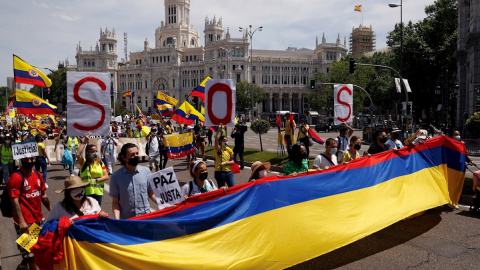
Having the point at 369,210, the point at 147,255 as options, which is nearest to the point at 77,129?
the point at 147,255

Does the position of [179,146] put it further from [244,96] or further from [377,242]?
[244,96]

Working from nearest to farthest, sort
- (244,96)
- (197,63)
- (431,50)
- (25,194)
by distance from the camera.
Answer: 1. (25,194)
2. (431,50)
3. (244,96)
4. (197,63)

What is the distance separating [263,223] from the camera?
5406mm

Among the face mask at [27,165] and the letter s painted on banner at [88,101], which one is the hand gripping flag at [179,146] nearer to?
the letter s painted on banner at [88,101]

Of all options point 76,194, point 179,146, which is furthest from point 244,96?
point 76,194

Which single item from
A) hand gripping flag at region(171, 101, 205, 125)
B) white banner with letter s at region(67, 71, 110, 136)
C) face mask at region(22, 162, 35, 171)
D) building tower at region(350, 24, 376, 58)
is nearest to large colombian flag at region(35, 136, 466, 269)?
face mask at region(22, 162, 35, 171)

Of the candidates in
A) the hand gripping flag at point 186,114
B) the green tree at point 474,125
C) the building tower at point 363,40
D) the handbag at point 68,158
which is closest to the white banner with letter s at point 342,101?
the hand gripping flag at point 186,114

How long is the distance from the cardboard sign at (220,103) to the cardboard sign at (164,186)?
Answer: 3.34 metres

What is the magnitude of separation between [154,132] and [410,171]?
919cm

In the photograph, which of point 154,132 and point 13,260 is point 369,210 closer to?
point 13,260

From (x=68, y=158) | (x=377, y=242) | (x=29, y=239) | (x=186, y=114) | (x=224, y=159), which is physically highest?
(x=186, y=114)

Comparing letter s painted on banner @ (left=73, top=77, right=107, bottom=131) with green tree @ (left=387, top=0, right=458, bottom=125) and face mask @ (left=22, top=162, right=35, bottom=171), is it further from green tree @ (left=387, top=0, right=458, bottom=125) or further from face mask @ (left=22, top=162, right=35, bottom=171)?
green tree @ (left=387, top=0, right=458, bottom=125)

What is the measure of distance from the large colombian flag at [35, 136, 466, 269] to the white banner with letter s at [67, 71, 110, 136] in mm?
2401

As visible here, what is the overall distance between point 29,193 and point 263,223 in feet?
10.8
